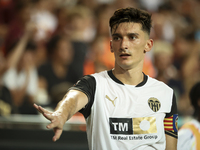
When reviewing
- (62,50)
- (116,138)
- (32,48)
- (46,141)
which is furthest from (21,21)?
(116,138)

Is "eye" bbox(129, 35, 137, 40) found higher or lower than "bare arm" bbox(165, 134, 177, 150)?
higher

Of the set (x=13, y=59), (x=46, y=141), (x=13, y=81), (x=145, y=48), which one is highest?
(x=145, y=48)

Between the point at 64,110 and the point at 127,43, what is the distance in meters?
0.80

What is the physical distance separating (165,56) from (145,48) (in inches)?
129

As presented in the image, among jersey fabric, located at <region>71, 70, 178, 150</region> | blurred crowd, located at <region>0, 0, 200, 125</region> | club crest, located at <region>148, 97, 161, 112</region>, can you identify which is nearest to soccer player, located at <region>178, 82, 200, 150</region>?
jersey fabric, located at <region>71, 70, 178, 150</region>

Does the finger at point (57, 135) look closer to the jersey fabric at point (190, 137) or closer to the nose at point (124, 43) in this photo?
the nose at point (124, 43)

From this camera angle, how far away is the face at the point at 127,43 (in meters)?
2.34

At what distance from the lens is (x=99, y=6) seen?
615cm

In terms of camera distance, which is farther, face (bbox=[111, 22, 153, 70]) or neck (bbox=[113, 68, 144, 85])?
neck (bbox=[113, 68, 144, 85])

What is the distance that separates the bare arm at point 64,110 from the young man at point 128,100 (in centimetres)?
1

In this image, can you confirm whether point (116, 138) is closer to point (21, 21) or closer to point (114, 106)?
point (114, 106)

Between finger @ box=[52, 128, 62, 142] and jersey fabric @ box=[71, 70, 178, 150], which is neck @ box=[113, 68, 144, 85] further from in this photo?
finger @ box=[52, 128, 62, 142]

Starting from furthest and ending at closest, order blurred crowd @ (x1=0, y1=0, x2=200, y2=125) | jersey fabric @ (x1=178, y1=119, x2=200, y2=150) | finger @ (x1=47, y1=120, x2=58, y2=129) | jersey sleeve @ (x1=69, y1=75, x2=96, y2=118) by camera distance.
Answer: blurred crowd @ (x1=0, y1=0, x2=200, y2=125)
jersey fabric @ (x1=178, y1=119, x2=200, y2=150)
jersey sleeve @ (x1=69, y1=75, x2=96, y2=118)
finger @ (x1=47, y1=120, x2=58, y2=129)

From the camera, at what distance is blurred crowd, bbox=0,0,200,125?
5.18 meters
